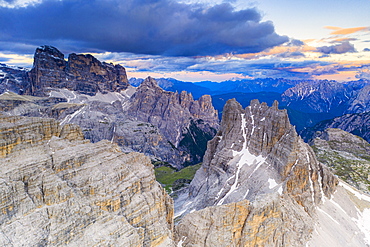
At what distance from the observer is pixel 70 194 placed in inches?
1474

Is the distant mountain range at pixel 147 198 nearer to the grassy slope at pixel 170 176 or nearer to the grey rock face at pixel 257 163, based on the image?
the grey rock face at pixel 257 163

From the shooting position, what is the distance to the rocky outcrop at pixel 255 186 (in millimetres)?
50938

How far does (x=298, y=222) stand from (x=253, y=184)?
1765 cm

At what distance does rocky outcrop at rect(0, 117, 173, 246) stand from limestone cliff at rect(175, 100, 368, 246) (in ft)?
40.7

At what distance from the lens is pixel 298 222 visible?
62219 mm

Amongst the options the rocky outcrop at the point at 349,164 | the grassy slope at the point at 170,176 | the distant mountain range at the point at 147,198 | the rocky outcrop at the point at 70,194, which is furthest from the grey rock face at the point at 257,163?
the rocky outcrop at the point at 349,164

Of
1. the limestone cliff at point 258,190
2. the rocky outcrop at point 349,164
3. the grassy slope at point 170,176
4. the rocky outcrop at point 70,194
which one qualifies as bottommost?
the grassy slope at point 170,176

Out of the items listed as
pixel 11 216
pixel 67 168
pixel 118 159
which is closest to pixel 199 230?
pixel 118 159

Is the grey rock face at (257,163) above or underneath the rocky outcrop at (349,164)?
above

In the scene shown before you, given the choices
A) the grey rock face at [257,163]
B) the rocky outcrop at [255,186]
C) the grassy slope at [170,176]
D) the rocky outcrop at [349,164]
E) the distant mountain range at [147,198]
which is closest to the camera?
the distant mountain range at [147,198]

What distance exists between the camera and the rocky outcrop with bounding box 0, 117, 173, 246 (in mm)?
32750

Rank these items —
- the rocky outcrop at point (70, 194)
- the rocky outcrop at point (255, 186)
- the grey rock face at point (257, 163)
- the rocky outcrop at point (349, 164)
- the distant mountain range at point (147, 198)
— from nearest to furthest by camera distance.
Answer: the rocky outcrop at point (70, 194)
the distant mountain range at point (147, 198)
the rocky outcrop at point (255, 186)
the grey rock face at point (257, 163)
the rocky outcrop at point (349, 164)

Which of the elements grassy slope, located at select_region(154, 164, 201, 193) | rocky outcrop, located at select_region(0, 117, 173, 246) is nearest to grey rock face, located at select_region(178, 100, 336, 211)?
rocky outcrop, located at select_region(0, 117, 173, 246)

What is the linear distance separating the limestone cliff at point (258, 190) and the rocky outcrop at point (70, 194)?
40.7 ft
